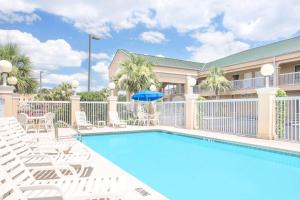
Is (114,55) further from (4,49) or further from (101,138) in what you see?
(101,138)

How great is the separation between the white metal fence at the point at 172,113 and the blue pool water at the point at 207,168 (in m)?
4.49

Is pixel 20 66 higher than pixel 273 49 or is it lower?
lower

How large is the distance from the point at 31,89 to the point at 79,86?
9.96 feet

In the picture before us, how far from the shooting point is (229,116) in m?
13.1

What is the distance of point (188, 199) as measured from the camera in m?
5.04

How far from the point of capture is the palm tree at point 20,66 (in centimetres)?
1644

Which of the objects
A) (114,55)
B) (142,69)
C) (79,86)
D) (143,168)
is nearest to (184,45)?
(114,55)

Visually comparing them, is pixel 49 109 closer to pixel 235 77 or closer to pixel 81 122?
pixel 81 122

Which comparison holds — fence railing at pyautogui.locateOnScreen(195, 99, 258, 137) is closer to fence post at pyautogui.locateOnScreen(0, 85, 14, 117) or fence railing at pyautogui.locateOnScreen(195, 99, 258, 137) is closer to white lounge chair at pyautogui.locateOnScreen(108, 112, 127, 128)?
white lounge chair at pyautogui.locateOnScreen(108, 112, 127, 128)

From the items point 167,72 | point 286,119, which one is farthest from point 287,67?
point 286,119

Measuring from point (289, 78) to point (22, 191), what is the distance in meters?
24.5

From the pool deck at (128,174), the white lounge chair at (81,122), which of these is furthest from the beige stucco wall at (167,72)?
the white lounge chair at (81,122)

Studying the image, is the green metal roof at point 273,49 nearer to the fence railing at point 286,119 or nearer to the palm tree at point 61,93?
the fence railing at point 286,119

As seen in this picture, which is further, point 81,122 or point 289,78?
point 289,78
